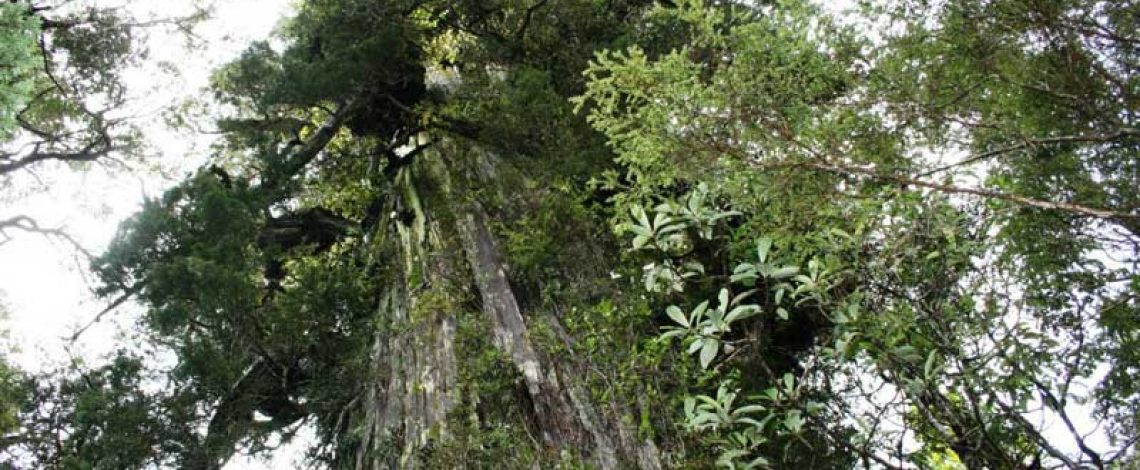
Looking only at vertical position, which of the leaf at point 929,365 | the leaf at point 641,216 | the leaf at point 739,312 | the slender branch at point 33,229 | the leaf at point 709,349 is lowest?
the leaf at point 929,365

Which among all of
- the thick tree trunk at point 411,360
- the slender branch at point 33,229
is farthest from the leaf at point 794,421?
the slender branch at point 33,229

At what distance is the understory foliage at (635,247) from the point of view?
3219 mm

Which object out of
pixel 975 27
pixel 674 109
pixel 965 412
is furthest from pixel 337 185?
pixel 965 412

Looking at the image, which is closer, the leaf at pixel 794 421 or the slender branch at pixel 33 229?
the leaf at pixel 794 421

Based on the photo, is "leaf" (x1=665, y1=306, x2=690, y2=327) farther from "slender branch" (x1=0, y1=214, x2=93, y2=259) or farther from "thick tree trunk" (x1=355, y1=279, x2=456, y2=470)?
"slender branch" (x1=0, y1=214, x2=93, y2=259)

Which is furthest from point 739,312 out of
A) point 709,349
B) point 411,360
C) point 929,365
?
point 411,360

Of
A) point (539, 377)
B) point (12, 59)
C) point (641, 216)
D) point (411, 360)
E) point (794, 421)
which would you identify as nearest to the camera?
point (794, 421)

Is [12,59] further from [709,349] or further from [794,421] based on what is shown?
[794,421]

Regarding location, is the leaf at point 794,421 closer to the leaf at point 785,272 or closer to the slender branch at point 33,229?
the leaf at point 785,272

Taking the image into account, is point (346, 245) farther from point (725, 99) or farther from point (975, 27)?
point (975, 27)

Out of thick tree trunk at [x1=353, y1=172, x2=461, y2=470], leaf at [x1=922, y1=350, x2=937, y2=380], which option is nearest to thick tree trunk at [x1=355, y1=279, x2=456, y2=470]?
thick tree trunk at [x1=353, y1=172, x2=461, y2=470]

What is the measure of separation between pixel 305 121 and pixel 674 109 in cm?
576

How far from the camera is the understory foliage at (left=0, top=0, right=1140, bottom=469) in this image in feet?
10.6

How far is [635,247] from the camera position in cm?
374
